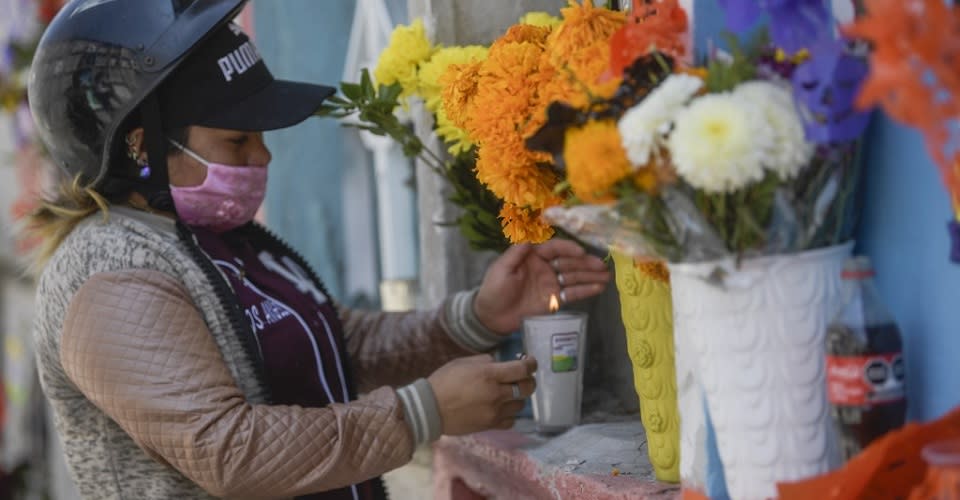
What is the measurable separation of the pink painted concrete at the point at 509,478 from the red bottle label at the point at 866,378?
62 cm

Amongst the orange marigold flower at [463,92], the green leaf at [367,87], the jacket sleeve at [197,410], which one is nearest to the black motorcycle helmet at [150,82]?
the green leaf at [367,87]

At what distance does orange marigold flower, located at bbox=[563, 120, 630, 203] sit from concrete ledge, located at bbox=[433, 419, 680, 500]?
0.74 m

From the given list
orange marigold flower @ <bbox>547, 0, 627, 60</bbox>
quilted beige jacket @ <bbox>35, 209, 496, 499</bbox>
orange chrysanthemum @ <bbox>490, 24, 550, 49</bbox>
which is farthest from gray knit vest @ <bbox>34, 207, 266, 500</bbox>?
orange marigold flower @ <bbox>547, 0, 627, 60</bbox>

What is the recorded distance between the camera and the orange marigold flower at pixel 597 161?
55.2 inches

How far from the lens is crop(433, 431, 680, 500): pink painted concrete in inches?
82.2

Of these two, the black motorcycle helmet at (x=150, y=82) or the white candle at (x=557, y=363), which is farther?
the white candle at (x=557, y=363)

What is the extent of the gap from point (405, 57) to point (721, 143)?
135 centimetres

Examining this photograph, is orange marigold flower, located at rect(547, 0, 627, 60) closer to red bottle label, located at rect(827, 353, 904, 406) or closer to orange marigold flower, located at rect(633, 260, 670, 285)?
orange marigold flower, located at rect(633, 260, 670, 285)

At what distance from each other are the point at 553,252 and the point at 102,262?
3.02ft

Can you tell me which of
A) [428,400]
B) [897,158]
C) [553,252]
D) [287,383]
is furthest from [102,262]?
[897,158]

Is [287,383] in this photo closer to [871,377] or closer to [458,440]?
[458,440]

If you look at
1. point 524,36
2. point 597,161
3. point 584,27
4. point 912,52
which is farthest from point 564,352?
point 912,52

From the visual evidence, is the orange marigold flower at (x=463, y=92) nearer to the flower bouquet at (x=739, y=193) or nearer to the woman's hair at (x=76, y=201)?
the flower bouquet at (x=739, y=193)

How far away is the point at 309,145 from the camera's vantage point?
4230mm
